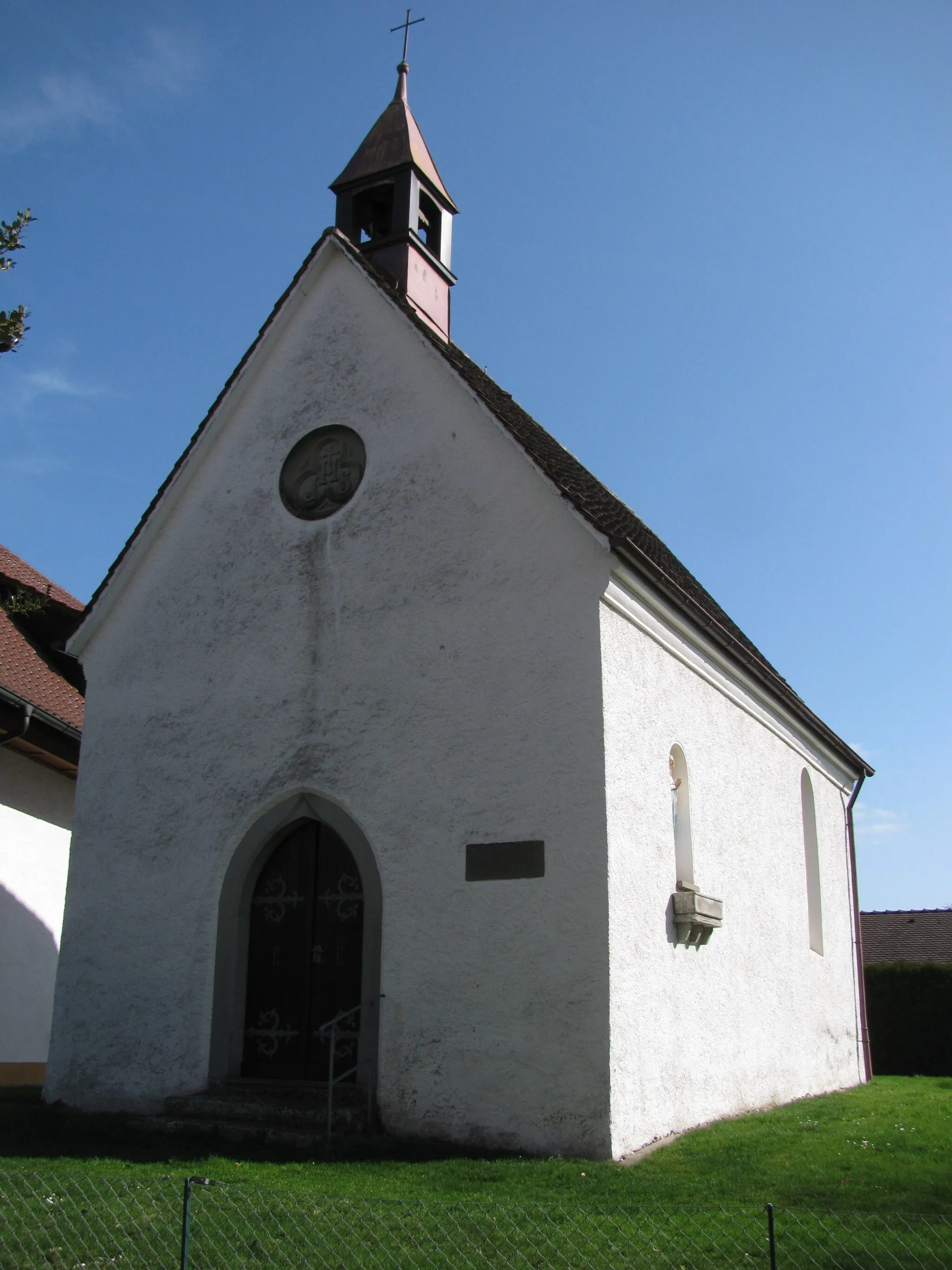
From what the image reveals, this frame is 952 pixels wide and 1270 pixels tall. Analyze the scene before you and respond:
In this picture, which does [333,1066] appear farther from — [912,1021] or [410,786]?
[912,1021]

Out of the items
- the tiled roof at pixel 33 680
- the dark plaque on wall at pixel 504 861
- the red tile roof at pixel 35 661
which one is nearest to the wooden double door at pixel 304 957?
the dark plaque on wall at pixel 504 861

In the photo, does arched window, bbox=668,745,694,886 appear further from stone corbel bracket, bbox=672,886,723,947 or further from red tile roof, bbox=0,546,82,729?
red tile roof, bbox=0,546,82,729

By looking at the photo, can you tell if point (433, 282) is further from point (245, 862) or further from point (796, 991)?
point (796, 991)

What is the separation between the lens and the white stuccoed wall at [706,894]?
920 cm

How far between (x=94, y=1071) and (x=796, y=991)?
26.3ft

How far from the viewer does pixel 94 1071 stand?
431 inches

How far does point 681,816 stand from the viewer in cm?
1107

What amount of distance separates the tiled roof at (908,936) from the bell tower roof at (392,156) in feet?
65.5

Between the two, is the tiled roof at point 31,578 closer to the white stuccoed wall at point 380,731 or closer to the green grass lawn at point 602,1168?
the white stuccoed wall at point 380,731

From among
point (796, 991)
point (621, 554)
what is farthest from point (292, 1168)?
point (796, 991)

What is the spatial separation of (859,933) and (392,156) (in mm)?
13261

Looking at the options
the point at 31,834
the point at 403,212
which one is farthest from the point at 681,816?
the point at 31,834

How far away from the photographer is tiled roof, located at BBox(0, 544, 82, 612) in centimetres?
1833

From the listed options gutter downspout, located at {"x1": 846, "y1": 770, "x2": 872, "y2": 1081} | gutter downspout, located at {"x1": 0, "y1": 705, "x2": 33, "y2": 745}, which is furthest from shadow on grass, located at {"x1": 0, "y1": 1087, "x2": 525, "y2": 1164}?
gutter downspout, located at {"x1": 846, "y1": 770, "x2": 872, "y2": 1081}
